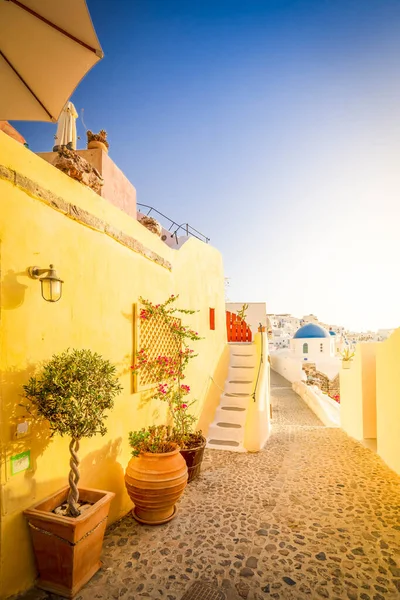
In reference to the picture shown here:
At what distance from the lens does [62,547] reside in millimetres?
2514

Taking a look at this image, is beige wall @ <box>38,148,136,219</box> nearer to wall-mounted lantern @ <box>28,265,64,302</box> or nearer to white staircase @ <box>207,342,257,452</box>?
wall-mounted lantern @ <box>28,265,64,302</box>

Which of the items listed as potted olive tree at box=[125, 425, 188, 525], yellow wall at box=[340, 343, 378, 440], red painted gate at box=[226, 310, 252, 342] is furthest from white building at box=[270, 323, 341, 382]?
potted olive tree at box=[125, 425, 188, 525]

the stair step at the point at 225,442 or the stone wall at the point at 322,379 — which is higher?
the stair step at the point at 225,442

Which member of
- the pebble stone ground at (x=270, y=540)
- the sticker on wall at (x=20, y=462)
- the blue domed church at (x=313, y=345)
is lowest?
the blue domed church at (x=313, y=345)

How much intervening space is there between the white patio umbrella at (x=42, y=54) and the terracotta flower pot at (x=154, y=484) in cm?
382

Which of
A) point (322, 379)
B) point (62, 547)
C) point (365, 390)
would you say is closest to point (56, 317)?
point (62, 547)

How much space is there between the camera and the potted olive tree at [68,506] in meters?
2.52

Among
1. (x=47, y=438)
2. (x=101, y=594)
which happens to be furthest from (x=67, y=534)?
(x=47, y=438)

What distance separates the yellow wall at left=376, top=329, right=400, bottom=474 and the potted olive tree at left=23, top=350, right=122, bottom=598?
4848mm

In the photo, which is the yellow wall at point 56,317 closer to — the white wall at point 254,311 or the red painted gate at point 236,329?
the red painted gate at point 236,329

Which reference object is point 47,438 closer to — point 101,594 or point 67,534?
point 67,534

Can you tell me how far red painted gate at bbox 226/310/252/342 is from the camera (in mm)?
11530

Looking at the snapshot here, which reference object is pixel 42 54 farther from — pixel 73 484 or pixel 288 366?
pixel 288 366

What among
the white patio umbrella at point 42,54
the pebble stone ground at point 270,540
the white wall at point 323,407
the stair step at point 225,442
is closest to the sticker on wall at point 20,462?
the pebble stone ground at point 270,540
